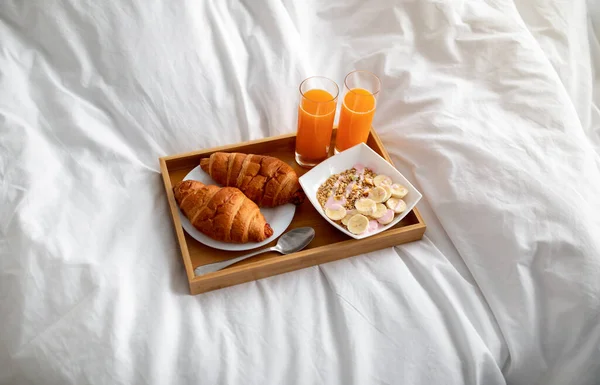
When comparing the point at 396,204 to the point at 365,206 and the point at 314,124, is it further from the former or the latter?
the point at 314,124

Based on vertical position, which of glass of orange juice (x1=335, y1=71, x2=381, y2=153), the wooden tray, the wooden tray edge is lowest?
the wooden tray

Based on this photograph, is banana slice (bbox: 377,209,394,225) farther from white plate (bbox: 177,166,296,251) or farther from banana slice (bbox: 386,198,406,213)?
white plate (bbox: 177,166,296,251)

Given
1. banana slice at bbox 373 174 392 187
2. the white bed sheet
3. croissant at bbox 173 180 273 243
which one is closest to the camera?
the white bed sheet

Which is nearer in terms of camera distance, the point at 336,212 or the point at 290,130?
the point at 336,212

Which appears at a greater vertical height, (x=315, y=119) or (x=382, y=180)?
(x=315, y=119)

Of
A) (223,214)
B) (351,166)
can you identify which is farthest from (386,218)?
(223,214)

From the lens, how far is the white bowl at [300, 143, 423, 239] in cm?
112

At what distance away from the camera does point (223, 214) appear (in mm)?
1044

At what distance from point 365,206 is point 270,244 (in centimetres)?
21

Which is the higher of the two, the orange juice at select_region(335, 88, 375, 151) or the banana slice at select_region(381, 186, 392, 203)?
the orange juice at select_region(335, 88, 375, 151)

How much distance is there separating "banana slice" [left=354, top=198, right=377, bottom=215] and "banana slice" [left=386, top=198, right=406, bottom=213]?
3 centimetres

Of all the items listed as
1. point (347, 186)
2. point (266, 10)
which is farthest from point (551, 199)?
point (266, 10)

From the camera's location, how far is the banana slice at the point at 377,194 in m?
1.12

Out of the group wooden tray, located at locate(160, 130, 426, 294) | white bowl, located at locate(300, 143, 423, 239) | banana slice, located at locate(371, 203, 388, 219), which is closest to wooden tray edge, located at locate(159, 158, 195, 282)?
wooden tray, located at locate(160, 130, 426, 294)
